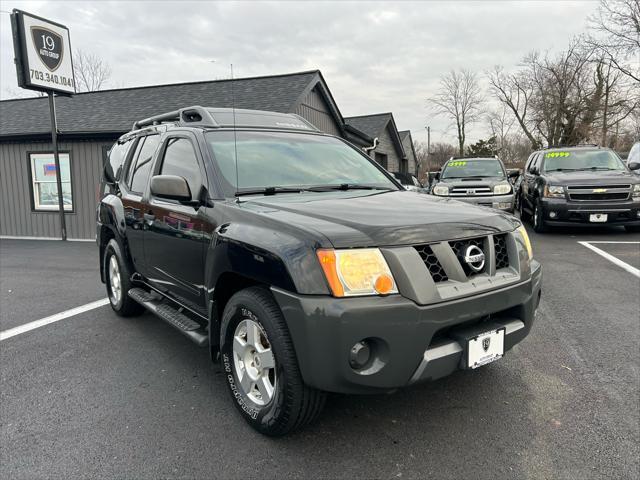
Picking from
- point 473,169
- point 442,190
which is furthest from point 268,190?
point 473,169

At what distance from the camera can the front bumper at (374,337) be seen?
210 cm

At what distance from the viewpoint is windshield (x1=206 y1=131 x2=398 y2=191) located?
3236 millimetres

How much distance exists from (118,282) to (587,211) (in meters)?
8.37

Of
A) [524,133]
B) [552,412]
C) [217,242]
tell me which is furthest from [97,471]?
[524,133]

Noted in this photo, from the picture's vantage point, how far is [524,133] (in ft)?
152

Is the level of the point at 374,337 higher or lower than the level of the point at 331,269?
lower

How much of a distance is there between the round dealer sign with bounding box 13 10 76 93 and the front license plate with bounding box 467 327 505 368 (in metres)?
12.5

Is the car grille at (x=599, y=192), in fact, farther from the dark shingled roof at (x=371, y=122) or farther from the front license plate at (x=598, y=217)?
the dark shingled roof at (x=371, y=122)

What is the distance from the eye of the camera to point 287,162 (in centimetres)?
349

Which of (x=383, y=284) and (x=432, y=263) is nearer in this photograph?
(x=383, y=284)

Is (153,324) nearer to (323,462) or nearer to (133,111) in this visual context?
(323,462)

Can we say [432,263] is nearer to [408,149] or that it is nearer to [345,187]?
[345,187]

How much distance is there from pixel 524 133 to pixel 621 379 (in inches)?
1907

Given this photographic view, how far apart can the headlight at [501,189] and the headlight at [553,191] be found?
834 millimetres
